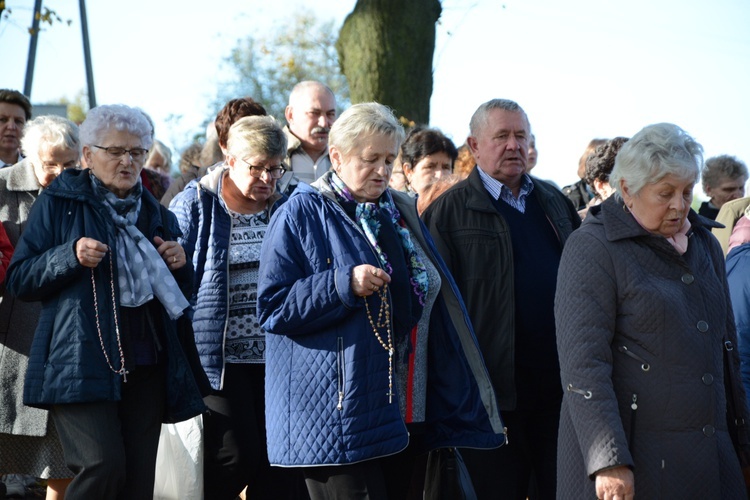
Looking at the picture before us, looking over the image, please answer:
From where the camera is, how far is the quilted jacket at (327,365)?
4172 mm

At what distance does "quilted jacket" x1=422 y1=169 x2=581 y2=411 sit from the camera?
5.20 meters

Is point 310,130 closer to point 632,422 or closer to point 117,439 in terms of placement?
point 117,439

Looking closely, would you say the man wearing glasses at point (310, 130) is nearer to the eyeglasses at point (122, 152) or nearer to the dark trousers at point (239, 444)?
the dark trousers at point (239, 444)

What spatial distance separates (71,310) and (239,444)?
1289mm

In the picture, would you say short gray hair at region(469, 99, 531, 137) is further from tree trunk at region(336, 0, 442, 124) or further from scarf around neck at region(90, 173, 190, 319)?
tree trunk at region(336, 0, 442, 124)

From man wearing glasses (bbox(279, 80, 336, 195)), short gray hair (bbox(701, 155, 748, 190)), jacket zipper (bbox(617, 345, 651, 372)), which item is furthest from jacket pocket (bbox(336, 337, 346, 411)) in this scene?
short gray hair (bbox(701, 155, 748, 190))

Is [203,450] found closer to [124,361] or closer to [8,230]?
[124,361]

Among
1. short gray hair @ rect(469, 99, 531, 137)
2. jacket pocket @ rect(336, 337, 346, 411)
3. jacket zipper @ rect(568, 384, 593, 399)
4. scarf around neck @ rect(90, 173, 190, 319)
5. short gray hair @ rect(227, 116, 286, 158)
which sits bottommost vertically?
jacket zipper @ rect(568, 384, 593, 399)

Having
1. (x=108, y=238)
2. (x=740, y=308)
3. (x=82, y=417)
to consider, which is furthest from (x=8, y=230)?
(x=740, y=308)

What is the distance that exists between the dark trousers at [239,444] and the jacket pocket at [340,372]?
1.28 m

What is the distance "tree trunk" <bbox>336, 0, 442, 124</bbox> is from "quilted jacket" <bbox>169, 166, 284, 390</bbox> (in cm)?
592

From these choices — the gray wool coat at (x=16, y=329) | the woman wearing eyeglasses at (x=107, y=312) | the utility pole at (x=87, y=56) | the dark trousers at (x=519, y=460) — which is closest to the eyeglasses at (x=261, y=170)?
the woman wearing eyeglasses at (x=107, y=312)

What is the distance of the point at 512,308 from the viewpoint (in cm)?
525

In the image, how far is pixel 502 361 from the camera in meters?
5.18
